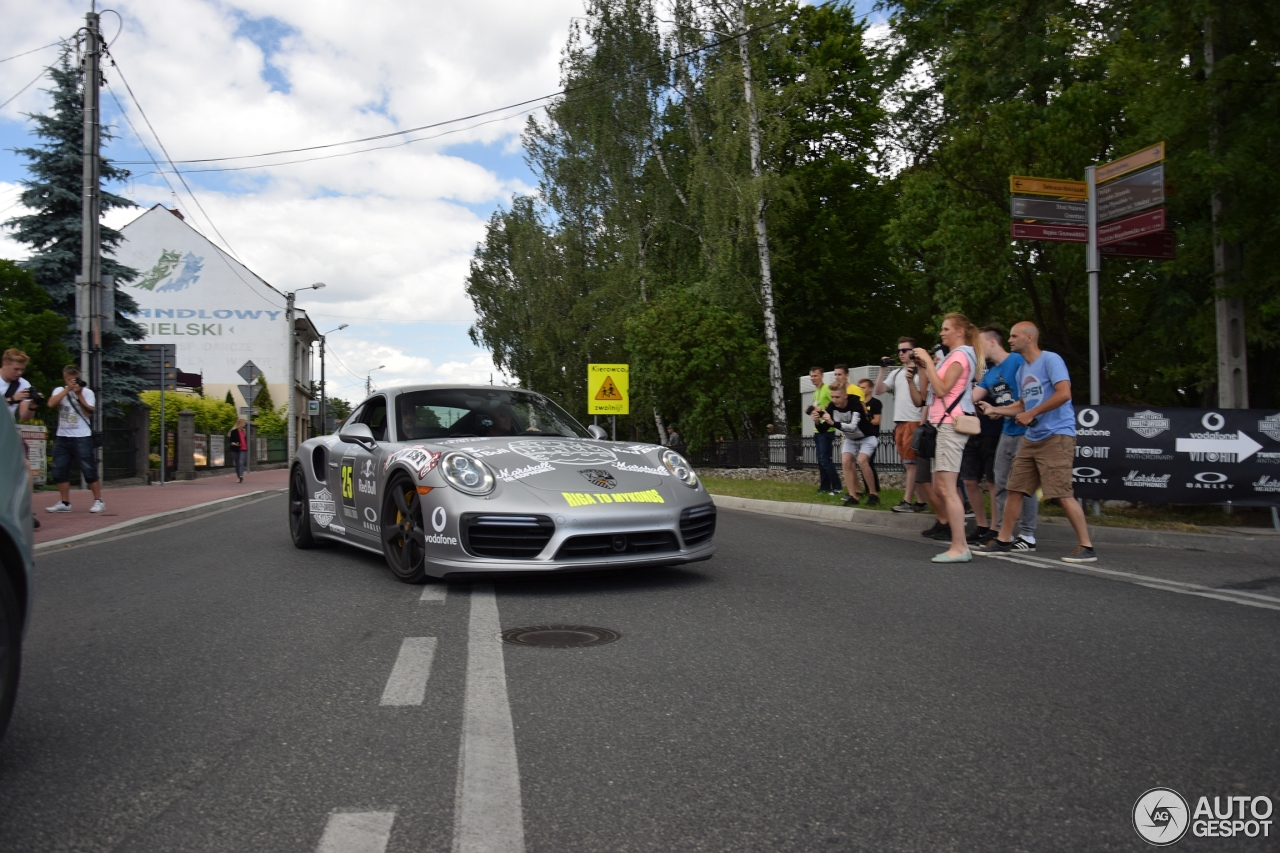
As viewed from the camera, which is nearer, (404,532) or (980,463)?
(404,532)

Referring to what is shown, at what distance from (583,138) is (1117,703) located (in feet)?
122

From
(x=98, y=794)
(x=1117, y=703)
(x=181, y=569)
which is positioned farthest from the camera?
(x=181, y=569)

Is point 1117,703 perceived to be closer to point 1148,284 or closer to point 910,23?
point 1148,284

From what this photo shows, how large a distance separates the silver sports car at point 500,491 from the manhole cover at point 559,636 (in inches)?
34.7

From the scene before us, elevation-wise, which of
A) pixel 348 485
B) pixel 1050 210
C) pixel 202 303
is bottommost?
pixel 348 485

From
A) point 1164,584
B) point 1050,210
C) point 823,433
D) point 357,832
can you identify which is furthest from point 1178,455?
point 357,832

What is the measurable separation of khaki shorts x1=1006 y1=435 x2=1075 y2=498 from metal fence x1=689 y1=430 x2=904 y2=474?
43.9 feet

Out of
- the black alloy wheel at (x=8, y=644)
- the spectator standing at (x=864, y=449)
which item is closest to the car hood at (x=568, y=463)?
the black alloy wheel at (x=8, y=644)

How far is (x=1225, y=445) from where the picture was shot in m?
10.8

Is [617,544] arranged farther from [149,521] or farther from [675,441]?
[675,441]

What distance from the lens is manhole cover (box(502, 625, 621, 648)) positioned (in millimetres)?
4840

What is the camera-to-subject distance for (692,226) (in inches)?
1373

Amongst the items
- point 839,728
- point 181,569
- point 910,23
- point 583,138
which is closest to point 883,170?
point 583,138

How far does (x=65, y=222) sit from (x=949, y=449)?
30.2 m
